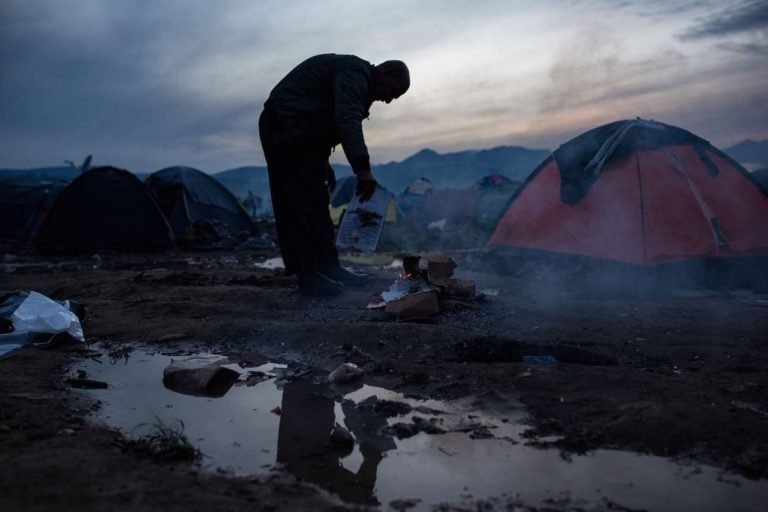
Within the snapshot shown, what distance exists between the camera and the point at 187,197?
13.8 m

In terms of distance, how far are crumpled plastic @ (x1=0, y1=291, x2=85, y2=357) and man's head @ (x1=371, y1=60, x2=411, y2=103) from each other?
9.46 ft

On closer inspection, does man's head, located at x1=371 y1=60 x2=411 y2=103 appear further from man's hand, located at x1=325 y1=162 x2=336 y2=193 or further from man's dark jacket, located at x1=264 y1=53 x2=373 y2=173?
man's hand, located at x1=325 y1=162 x2=336 y2=193

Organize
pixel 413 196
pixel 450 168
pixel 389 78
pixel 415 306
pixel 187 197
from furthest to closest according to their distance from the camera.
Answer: pixel 450 168, pixel 413 196, pixel 187 197, pixel 389 78, pixel 415 306

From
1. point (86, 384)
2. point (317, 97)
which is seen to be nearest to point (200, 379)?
point (86, 384)

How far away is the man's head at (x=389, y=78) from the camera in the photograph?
16.6ft

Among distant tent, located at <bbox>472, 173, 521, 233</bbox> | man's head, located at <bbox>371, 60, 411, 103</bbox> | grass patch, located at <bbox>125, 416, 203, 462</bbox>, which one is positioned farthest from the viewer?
distant tent, located at <bbox>472, 173, 521, 233</bbox>

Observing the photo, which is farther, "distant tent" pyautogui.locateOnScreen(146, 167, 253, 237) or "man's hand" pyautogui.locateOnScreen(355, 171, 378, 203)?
"distant tent" pyautogui.locateOnScreen(146, 167, 253, 237)

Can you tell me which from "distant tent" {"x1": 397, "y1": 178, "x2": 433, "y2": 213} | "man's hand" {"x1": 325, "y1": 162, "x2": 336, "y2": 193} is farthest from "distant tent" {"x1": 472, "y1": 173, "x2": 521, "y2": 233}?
"man's hand" {"x1": 325, "y1": 162, "x2": 336, "y2": 193}

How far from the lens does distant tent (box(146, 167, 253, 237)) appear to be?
541 inches

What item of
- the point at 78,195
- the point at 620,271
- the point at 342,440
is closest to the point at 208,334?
the point at 342,440

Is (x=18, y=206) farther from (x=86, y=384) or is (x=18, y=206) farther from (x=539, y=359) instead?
(x=539, y=359)

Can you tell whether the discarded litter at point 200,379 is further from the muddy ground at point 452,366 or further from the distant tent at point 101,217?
the distant tent at point 101,217

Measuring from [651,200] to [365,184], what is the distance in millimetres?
3203

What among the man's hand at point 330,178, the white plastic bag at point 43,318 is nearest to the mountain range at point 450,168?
the man's hand at point 330,178
